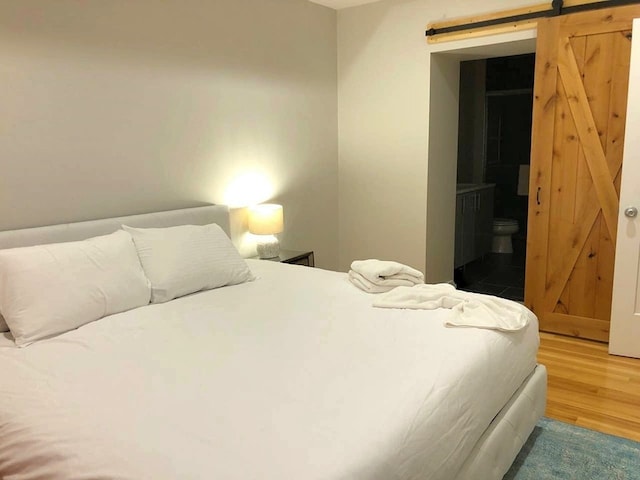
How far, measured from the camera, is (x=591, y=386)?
9.98 feet

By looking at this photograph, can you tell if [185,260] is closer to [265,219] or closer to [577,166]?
[265,219]

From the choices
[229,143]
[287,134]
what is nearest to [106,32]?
[229,143]

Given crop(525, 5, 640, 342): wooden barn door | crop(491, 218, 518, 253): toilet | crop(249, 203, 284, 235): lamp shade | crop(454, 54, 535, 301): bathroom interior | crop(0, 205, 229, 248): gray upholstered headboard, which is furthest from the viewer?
crop(491, 218, 518, 253): toilet

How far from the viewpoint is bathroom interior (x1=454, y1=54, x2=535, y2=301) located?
5.94 metres

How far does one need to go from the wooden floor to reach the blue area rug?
119 millimetres

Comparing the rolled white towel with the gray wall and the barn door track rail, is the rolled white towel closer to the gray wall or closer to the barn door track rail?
the gray wall

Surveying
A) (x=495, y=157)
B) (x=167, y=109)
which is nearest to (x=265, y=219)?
(x=167, y=109)

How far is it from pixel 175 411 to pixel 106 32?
93.9 inches

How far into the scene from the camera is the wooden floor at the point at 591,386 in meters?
2.68

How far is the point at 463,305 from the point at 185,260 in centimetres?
151

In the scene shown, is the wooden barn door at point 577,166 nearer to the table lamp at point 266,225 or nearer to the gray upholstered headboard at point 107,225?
the table lamp at point 266,225

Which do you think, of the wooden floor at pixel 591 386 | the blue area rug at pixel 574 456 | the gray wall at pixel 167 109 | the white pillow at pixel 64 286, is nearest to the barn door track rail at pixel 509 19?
the gray wall at pixel 167 109

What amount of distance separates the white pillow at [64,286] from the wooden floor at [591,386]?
2.33 metres

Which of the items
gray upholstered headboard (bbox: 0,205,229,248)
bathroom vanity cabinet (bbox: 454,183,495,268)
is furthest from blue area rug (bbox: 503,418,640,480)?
bathroom vanity cabinet (bbox: 454,183,495,268)
